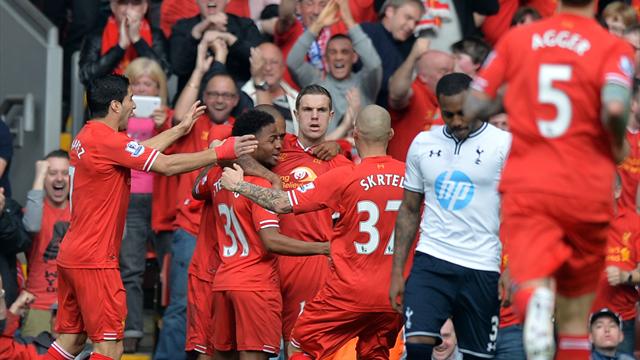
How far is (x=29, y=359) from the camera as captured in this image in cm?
1190

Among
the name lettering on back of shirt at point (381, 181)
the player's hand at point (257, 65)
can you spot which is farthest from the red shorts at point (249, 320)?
the player's hand at point (257, 65)

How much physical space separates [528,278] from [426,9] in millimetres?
7644

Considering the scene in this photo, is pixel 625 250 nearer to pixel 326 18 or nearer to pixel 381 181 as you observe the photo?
pixel 381 181

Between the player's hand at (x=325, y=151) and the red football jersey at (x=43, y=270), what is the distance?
9.90 ft

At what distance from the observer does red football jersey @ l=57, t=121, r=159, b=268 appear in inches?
420

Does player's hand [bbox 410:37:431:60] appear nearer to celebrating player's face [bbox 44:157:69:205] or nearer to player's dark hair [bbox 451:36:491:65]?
player's dark hair [bbox 451:36:491:65]

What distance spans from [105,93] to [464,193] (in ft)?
9.96

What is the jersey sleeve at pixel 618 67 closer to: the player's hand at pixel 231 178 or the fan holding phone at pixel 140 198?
the player's hand at pixel 231 178

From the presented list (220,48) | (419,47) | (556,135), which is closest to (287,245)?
(556,135)

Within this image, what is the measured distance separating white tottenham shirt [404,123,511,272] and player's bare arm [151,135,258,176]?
140 cm

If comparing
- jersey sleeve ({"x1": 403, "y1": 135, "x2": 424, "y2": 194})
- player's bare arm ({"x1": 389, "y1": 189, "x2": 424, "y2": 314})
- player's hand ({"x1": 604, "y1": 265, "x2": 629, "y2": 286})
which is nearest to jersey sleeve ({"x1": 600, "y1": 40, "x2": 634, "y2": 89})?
jersey sleeve ({"x1": 403, "y1": 135, "x2": 424, "y2": 194})

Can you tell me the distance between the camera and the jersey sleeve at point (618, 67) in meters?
7.46

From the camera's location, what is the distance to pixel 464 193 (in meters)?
9.53

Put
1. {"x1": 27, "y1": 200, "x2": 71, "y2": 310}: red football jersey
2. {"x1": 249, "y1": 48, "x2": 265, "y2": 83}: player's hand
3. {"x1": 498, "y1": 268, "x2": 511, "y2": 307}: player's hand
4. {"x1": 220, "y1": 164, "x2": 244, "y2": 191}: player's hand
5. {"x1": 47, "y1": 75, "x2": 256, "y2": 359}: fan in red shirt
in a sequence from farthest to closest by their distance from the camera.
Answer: {"x1": 249, "y1": 48, "x2": 265, "y2": 83}: player's hand < {"x1": 27, "y1": 200, "x2": 71, "y2": 310}: red football jersey < {"x1": 47, "y1": 75, "x2": 256, "y2": 359}: fan in red shirt < {"x1": 220, "y1": 164, "x2": 244, "y2": 191}: player's hand < {"x1": 498, "y1": 268, "x2": 511, "y2": 307}: player's hand
